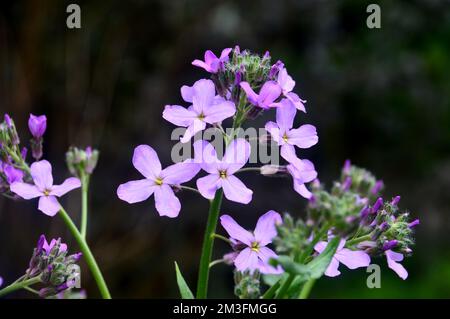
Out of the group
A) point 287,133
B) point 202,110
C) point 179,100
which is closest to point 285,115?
point 287,133

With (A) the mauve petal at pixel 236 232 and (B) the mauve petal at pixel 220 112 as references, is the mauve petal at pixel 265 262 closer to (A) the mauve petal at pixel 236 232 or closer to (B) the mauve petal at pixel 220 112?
(A) the mauve petal at pixel 236 232

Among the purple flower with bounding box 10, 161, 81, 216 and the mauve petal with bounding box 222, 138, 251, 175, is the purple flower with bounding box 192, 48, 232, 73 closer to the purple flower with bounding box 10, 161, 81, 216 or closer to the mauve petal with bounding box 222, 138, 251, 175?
the mauve petal with bounding box 222, 138, 251, 175

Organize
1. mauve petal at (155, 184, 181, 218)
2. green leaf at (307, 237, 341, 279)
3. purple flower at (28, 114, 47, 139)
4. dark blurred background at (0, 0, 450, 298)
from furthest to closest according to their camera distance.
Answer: dark blurred background at (0, 0, 450, 298), purple flower at (28, 114, 47, 139), mauve petal at (155, 184, 181, 218), green leaf at (307, 237, 341, 279)

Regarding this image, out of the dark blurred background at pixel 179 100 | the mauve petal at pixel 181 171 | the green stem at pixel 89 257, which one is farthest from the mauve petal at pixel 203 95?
the dark blurred background at pixel 179 100

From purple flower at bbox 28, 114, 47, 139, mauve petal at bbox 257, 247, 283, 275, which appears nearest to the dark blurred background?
purple flower at bbox 28, 114, 47, 139

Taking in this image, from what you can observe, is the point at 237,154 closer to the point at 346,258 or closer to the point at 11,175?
the point at 346,258
